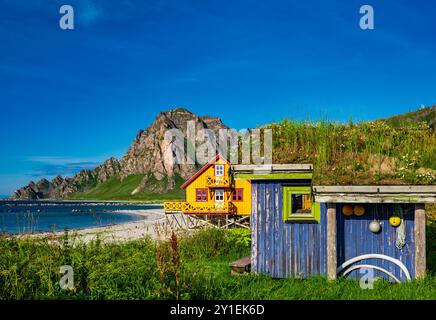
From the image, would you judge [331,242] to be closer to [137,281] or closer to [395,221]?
[395,221]

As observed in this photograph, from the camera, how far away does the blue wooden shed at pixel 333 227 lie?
409 inches

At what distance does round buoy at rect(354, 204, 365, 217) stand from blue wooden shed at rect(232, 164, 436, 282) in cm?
2

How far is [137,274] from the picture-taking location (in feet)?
29.4

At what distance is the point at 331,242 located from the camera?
35.1ft

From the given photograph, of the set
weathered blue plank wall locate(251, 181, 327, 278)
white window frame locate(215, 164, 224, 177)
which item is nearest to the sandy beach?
weathered blue plank wall locate(251, 181, 327, 278)

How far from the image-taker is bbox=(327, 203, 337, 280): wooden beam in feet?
34.9

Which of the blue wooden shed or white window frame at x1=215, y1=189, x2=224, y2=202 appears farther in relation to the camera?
white window frame at x1=215, y1=189, x2=224, y2=202

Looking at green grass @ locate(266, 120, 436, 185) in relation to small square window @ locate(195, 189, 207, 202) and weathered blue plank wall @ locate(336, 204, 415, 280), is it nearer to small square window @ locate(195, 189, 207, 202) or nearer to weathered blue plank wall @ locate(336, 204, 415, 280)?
weathered blue plank wall @ locate(336, 204, 415, 280)

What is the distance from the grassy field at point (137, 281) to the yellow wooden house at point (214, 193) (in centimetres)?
3259

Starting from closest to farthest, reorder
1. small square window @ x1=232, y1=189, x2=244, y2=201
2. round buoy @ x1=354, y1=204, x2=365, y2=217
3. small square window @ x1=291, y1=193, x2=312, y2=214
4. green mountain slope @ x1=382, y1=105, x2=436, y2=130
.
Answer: round buoy @ x1=354, y1=204, x2=365, y2=217 < small square window @ x1=291, y1=193, x2=312, y2=214 < green mountain slope @ x1=382, y1=105, x2=436, y2=130 < small square window @ x1=232, y1=189, x2=244, y2=201

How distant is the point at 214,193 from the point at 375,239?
115ft

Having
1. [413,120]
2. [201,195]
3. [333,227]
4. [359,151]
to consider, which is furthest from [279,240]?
[201,195]

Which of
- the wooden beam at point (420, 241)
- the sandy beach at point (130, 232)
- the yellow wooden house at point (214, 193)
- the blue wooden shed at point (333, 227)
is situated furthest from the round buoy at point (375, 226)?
the yellow wooden house at point (214, 193)

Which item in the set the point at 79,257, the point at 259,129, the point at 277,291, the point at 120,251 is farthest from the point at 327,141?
the point at 79,257
